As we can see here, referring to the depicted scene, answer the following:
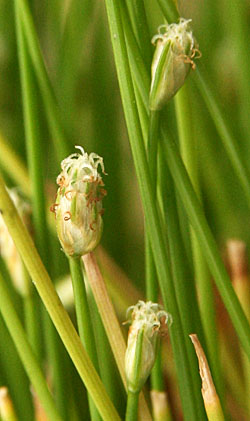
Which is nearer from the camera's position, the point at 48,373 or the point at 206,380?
the point at 206,380

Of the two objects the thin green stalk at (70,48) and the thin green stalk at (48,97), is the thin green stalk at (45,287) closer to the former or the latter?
the thin green stalk at (48,97)

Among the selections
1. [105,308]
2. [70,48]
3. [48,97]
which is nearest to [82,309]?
[105,308]

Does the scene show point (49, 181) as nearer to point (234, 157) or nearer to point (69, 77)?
point (69, 77)

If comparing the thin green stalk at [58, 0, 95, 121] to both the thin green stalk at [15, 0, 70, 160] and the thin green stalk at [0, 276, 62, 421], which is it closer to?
the thin green stalk at [15, 0, 70, 160]

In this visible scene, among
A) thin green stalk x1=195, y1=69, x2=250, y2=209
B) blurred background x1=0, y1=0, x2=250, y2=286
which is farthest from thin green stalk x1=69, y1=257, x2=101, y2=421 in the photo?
blurred background x1=0, y1=0, x2=250, y2=286

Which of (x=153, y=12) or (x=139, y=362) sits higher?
(x=153, y=12)

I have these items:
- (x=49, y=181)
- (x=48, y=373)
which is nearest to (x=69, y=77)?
(x=49, y=181)

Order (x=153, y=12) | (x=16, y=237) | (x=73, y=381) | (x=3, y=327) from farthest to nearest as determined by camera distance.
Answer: (x=153, y=12) < (x=73, y=381) < (x=3, y=327) < (x=16, y=237)
